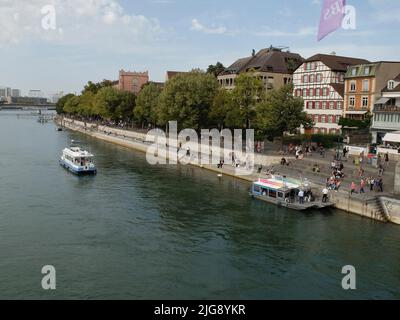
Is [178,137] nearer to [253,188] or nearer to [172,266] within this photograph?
[253,188]

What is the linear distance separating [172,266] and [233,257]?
13.9 feet

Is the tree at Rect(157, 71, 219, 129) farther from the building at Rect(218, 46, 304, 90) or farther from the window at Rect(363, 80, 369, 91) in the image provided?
the window at Rect(363, 80, 369, 91)

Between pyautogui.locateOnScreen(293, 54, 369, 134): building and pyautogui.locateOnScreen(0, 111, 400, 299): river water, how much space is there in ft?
106

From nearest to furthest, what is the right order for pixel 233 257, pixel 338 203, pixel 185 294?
pixel 185 294
pixel 233 257
pixel 338 203

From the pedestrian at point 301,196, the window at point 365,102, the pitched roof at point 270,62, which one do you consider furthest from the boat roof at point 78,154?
the pitched roof at point 270,62

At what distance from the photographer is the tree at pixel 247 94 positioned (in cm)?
7044

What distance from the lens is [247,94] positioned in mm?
70750

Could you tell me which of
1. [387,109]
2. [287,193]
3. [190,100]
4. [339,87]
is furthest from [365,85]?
[287,193]

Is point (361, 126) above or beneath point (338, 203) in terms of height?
above

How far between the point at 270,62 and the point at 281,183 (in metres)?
61.5

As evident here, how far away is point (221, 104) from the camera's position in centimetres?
7700

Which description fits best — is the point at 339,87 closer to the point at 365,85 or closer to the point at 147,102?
the point at 365,85

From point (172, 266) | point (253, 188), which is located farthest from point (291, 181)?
point (172, 266)

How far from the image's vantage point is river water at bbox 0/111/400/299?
2489cm
